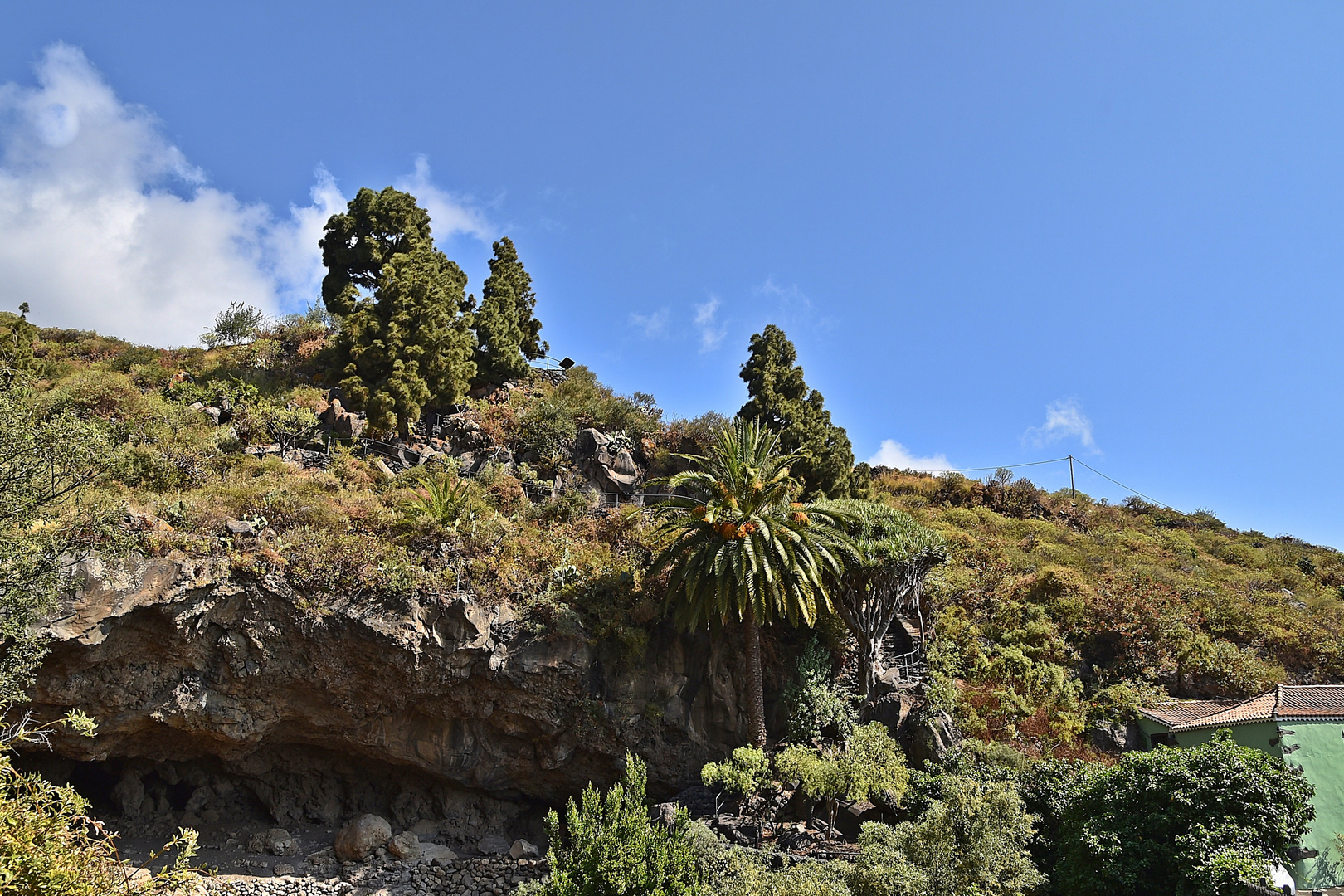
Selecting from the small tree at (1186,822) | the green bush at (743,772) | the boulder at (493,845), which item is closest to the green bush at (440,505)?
the boulder at (493,845)

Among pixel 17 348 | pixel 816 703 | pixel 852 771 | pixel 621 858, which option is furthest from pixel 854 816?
pixel 17 348

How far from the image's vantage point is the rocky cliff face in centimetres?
1850

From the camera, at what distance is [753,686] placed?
73.0ft

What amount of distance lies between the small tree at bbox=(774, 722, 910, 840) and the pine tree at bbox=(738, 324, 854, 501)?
1083cm

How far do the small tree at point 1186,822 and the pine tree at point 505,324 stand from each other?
28850 mm

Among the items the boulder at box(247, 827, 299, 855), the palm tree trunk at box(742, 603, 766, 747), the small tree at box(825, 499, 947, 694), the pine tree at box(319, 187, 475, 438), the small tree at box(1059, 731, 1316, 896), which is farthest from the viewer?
the pine tree at box(319, 187, 475, 438)

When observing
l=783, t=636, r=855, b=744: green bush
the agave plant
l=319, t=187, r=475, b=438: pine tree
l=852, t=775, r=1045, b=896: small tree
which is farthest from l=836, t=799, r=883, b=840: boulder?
l=319, t=187, r=475, b=438: pine tree

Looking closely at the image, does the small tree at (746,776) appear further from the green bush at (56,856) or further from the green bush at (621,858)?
the green bush at (56,856)

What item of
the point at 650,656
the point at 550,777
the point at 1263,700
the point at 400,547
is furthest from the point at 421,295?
the point at 1263,700

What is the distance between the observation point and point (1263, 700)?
22.1 metres

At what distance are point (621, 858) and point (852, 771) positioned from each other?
7.65 metres

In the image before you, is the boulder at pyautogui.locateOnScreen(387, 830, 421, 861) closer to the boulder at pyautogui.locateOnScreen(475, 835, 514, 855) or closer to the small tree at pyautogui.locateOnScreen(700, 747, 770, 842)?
the boulder at pyautogui.locateOnScreen(475, 835, 514, 855)

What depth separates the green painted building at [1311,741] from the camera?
18.6 meters

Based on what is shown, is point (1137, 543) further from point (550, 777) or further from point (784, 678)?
point (550, 777)
